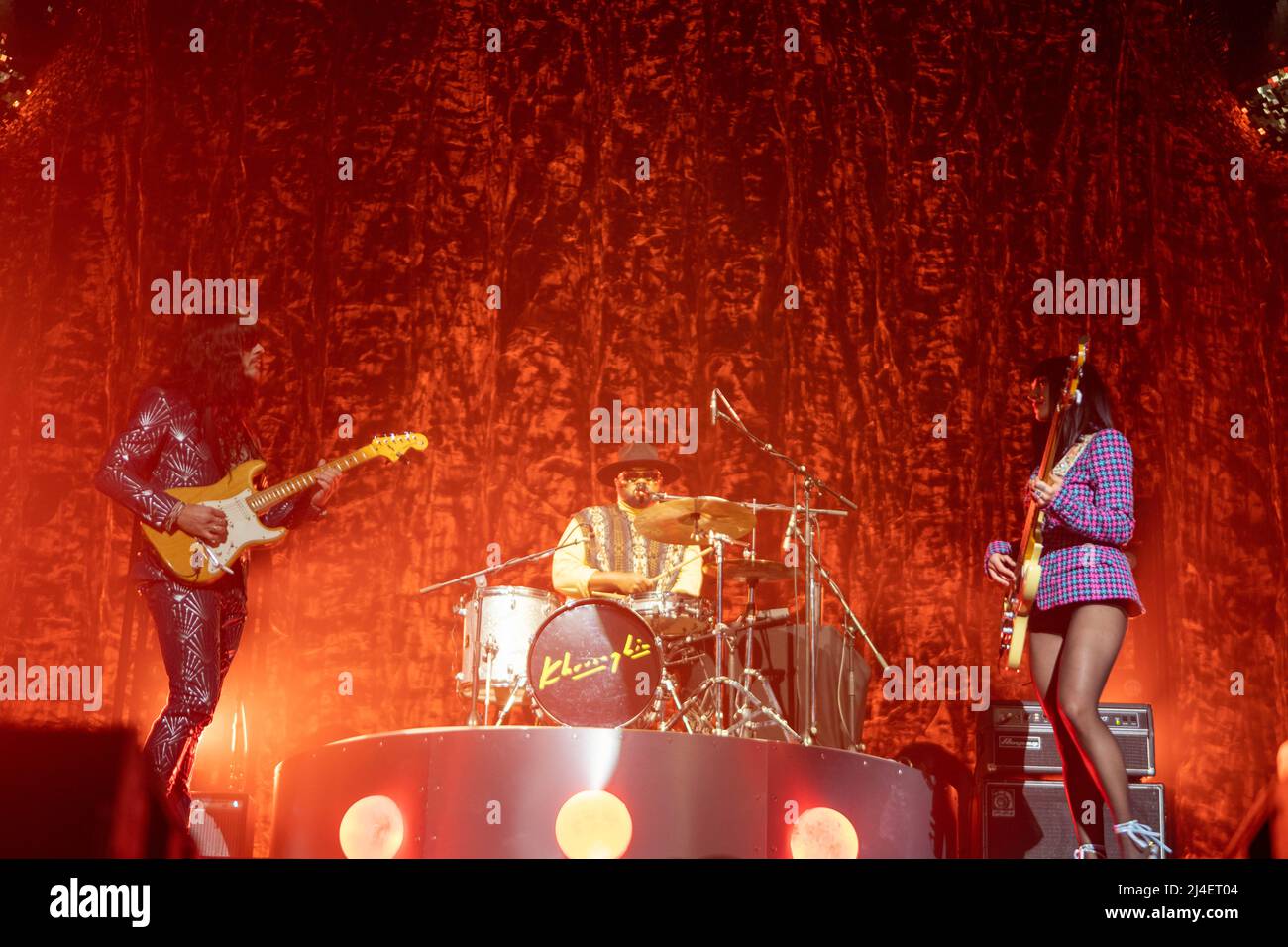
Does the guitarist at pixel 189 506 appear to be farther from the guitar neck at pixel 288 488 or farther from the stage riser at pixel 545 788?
the stage riser at pixel 545 788

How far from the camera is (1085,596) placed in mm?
3951

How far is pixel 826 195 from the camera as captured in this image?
697cm

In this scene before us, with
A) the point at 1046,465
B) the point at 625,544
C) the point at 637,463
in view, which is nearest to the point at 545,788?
the point at 1046,465

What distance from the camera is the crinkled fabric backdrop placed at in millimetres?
6578

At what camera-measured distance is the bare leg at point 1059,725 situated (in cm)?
404

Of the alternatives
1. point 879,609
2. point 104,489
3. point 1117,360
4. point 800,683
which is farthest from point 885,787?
point 1117,360

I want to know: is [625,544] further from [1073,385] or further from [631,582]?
[1073,385]

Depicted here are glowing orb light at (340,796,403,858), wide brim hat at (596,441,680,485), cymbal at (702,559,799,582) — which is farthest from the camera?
wide brim hat at (596,441,680,485)

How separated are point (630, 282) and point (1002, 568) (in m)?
3.17

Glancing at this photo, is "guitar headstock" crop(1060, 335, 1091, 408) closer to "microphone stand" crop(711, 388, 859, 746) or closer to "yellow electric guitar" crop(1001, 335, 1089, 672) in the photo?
"yellow electric guitar" crop(1001, 335, 1089, 672)

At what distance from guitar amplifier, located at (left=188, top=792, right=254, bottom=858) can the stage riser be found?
0.87m
